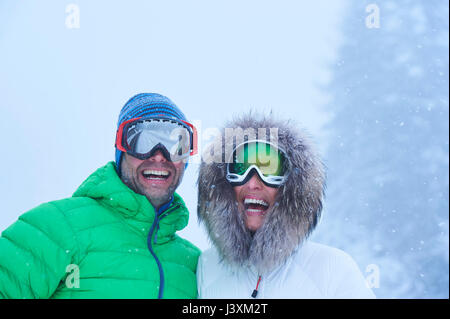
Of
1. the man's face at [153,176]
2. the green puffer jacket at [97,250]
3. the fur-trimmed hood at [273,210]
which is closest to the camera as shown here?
the green puffer jacket at [97,250]

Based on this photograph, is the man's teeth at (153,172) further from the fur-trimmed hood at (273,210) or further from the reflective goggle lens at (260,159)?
the reflective goggle lens at (260,159)

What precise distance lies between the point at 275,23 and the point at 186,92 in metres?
13.6

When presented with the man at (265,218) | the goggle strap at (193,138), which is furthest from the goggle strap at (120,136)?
the man at (265,218)

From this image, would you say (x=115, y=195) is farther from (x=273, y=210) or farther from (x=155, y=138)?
(x=273, y=210)

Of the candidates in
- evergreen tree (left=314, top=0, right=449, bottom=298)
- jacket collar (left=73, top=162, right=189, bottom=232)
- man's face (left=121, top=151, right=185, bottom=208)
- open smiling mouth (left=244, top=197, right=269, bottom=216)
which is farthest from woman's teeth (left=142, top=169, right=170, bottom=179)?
evergreen tree (left=314, top=0, right=449, bottom=298)

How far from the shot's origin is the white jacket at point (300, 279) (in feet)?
6.17

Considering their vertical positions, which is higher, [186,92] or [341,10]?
[186,92]

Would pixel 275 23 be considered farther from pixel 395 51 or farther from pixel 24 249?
pixel 24 249

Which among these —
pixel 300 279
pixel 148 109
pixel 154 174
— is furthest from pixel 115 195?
pixel 300 279

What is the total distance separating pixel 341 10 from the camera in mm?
14398

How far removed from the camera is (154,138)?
2355mm

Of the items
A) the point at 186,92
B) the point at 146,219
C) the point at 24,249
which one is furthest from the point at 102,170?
the point at 186,92

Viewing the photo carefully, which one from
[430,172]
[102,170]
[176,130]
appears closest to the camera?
[102,170]

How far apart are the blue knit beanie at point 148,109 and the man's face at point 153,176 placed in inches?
5.3
